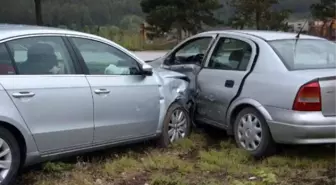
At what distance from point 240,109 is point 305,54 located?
3.17ft

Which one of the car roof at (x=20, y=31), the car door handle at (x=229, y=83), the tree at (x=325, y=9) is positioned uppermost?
the car roof at (x=20, y=31)

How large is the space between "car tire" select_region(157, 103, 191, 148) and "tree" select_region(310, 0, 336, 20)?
19.5 metres

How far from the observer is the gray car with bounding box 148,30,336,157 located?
225 inches

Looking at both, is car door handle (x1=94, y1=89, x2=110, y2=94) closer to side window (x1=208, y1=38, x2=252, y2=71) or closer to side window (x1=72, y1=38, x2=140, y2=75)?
side window (x1=72, y1=38, x2=140, y2=75)

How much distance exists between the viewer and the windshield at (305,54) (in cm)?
617

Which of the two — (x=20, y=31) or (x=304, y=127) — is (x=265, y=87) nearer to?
Result: (x=304, y=127)

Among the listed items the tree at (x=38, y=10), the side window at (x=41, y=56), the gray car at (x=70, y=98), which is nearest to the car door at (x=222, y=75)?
the gray car at (x=70, y=98)

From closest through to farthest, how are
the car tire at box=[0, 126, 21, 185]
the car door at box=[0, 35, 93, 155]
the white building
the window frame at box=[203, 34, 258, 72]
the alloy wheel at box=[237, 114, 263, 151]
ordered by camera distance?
the car tire at box=[0, 126, 21, 185] < the car door at box=[0, 35, 93, 155] < the alloy wheel at box=[237, 114, 263, 151] < the window frame at box=[203, 34, 258, 72] < the white building

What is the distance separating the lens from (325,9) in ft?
86.4

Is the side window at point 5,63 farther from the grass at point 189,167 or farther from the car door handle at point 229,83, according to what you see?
the car door handle at point 229,83

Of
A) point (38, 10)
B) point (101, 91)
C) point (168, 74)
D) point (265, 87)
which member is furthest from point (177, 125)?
point (38, 10)

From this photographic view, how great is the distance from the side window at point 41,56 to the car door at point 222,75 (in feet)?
6.37

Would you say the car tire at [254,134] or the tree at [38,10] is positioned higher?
the car tire at [254,134]

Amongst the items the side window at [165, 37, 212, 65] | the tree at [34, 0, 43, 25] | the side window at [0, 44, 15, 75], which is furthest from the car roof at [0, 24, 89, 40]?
the tree at [34, 0, 43, 25]
